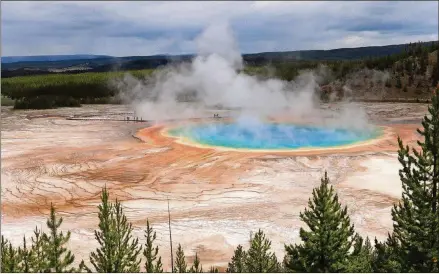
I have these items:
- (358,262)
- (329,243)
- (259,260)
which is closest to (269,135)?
(259,260)

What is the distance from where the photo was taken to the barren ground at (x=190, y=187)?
1525 centimetres

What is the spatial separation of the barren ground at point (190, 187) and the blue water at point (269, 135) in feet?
6.87

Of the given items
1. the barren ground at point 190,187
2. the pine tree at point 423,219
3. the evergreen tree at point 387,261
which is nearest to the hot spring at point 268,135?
the barren ground at point 190,187

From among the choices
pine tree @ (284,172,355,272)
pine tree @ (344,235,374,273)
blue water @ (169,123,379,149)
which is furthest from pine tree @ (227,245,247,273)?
blue water @ (169,123,379,149)

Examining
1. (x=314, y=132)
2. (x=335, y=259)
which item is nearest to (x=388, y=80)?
(x=314, y=132)

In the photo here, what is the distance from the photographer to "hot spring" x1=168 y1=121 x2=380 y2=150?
28.1m

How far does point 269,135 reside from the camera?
31.5 m

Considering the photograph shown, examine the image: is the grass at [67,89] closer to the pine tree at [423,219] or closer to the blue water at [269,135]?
the blue water at [269,135]

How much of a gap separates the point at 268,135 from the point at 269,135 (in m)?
0.07

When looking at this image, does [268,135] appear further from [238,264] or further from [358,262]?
[358,262]

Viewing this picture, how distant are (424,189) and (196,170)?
1355 cm

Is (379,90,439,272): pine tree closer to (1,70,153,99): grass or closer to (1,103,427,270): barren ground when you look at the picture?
(1,103,427,270): barren ground

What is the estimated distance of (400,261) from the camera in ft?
31.1

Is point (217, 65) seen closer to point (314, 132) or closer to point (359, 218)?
point (314, 132)
